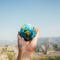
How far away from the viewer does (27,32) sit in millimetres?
2959

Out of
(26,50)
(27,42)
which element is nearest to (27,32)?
(27,42)

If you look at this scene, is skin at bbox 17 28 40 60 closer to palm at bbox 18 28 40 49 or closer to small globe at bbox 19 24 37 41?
palm at bbox 18 28 40 49

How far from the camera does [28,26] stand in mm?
3018

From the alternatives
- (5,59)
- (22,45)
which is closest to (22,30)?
(22,45)

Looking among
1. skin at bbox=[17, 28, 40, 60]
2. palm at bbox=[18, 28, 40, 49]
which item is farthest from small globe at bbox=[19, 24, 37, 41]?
skin at bbox=[17, 28, 40, 60]

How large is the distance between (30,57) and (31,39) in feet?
0.81

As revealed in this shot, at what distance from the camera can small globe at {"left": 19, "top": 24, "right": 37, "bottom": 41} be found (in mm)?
2918

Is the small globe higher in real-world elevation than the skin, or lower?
higher

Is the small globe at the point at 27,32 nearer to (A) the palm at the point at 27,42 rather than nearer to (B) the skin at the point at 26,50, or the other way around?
(A) the palm at the point at 27,42

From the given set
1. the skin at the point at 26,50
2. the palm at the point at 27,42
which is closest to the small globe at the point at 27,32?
the palm at the point at 27,42

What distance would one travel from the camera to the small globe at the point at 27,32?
292cm

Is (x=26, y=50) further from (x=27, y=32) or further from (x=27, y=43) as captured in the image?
(x=27, y=32)

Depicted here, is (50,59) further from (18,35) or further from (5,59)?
(18,35)

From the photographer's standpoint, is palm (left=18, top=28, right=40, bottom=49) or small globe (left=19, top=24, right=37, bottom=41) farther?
small globe (left=19, top=24, right=37, bottom=41)
